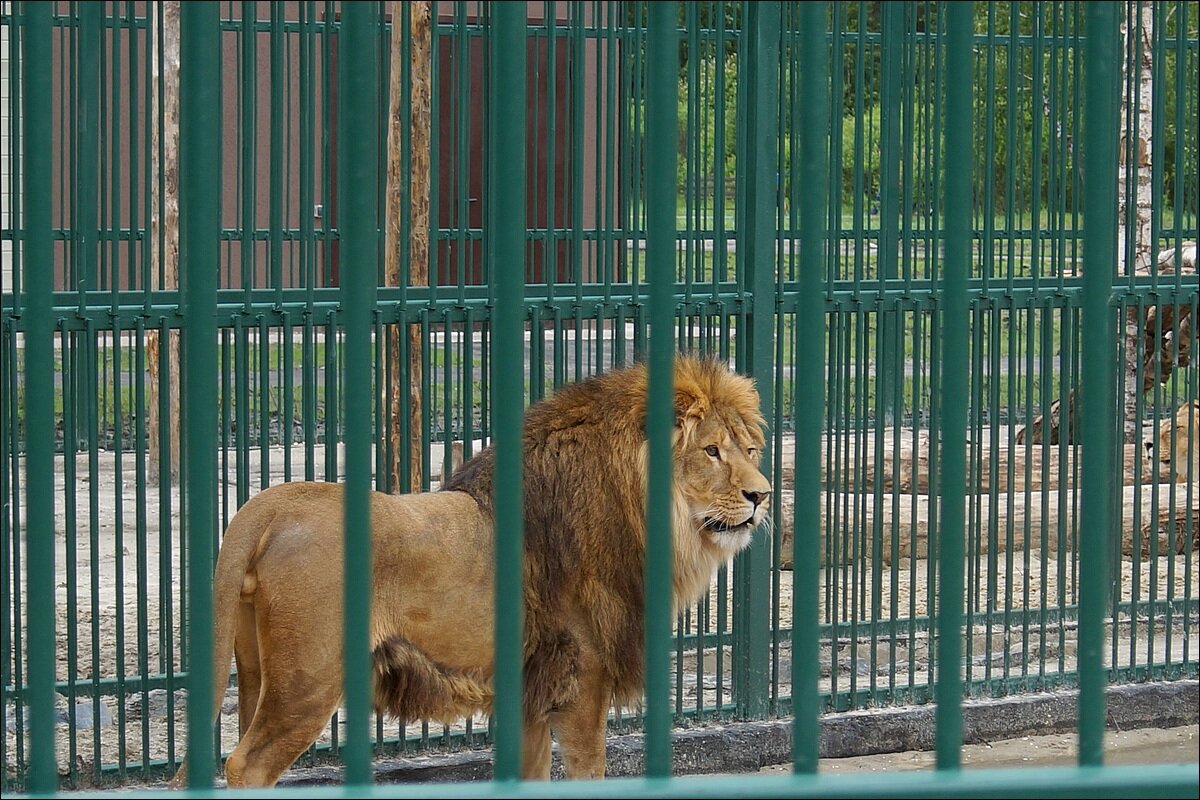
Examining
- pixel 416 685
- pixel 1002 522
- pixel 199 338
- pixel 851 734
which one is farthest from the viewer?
pixel 1002 522

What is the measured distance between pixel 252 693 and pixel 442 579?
650 mm

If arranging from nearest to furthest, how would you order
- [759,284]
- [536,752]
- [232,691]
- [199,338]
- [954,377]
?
[199,338] < [954,377] < [536,752] < [759,284] < [232,691]

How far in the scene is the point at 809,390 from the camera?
1.70 meters

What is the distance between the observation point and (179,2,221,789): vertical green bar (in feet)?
5.12

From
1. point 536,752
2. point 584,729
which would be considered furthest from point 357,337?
point 536,752

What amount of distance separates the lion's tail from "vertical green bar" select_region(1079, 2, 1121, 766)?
10.6 ft

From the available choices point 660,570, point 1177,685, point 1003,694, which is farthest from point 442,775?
point 660,570

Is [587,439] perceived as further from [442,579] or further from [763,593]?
[763,593]

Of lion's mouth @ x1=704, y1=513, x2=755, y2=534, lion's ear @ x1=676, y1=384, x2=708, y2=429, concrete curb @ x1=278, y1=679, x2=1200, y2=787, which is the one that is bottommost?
concrete curb @ x1=278, y1=679, x2=1200, y2=787

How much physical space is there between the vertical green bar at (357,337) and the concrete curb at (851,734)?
13.2 ft

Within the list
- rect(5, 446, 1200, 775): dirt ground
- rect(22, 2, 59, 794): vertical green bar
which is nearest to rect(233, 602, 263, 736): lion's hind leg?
rect(5, 446, 1200, 775): dirt ground

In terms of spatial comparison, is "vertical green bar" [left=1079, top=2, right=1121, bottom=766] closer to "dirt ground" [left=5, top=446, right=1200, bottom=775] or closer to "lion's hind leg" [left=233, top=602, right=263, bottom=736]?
"lion's hind leg" [left=233, top=602, right=263, bottom=736]

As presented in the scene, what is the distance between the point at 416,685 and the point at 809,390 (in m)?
3.25

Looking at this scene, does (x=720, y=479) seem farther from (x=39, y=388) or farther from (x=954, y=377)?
(x=39, y=388)
